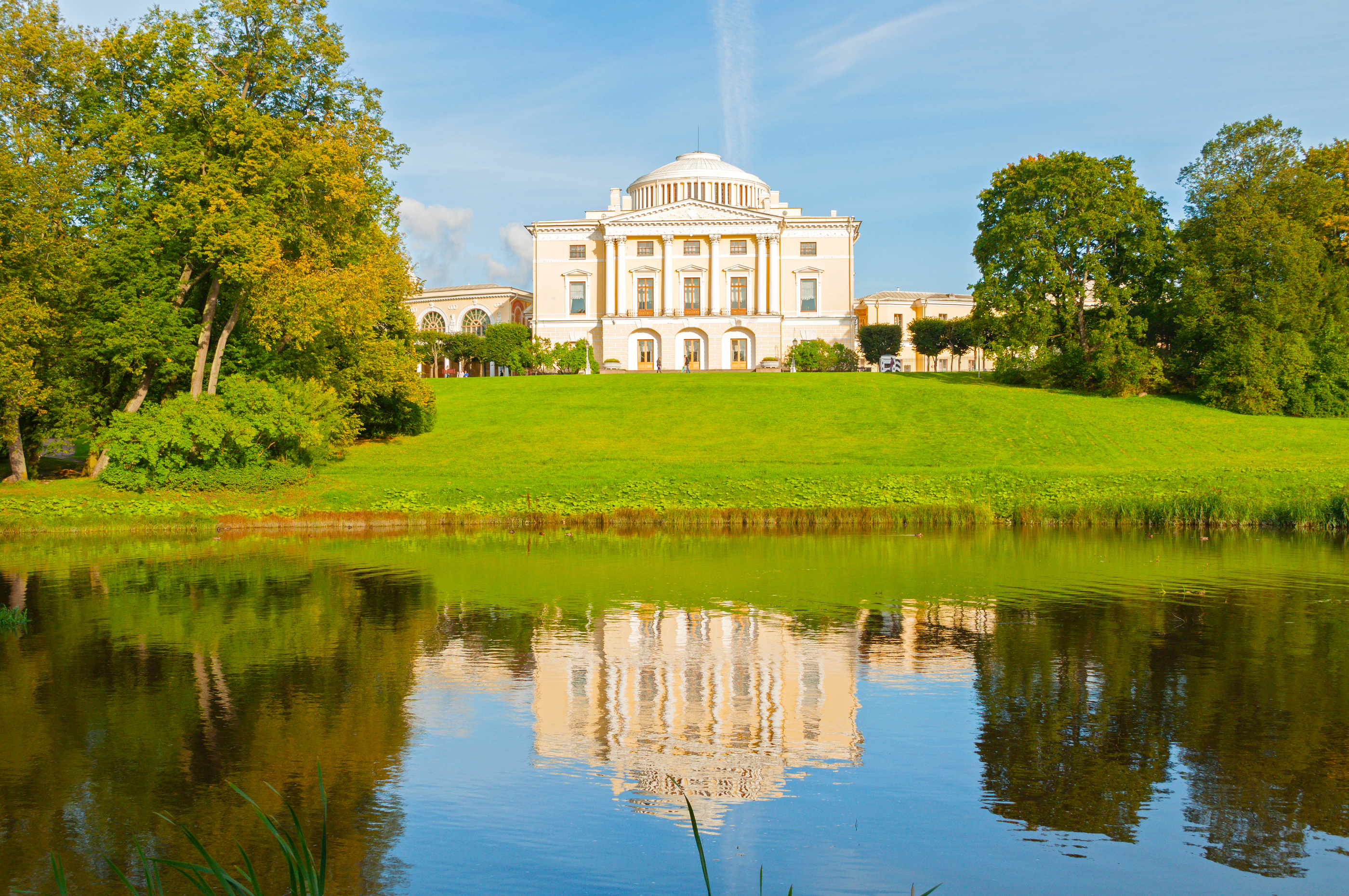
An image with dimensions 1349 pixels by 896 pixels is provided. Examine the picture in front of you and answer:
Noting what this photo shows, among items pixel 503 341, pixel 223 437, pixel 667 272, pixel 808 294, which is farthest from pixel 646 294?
pixel 223 437

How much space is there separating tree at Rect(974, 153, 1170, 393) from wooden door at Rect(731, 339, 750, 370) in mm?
28368

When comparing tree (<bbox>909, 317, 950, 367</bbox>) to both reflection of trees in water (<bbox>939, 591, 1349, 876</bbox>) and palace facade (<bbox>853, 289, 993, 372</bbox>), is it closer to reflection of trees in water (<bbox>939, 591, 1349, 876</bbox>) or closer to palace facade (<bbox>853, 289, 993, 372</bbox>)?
palace facade (<bbox>853, 289, 993, 372</bbox>)

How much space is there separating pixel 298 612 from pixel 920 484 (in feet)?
55.9

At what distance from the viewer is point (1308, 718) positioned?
334 inches

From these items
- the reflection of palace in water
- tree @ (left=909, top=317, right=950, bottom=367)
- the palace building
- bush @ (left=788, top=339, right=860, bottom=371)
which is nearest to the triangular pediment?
the palace building

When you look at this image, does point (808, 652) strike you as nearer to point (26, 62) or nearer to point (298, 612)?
point (298, 612)

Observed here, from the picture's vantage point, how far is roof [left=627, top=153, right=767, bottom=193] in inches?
3300

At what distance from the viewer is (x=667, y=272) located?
76.2m

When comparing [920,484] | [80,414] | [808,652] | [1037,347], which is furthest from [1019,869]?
[1037,347]

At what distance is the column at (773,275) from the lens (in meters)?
75.6

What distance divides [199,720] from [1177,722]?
838cm

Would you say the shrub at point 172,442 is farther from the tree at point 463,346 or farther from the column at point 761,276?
the column at point 761,276

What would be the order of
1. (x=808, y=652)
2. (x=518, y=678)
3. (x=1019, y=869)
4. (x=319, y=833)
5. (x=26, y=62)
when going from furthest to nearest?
1. (x=26, y=62)
2. (x=808, y=652)
3. (x=518, y=678)
4. (x=319, y=833)
5. (x=1019, y=869)

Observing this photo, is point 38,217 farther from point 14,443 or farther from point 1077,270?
point 1077,270
